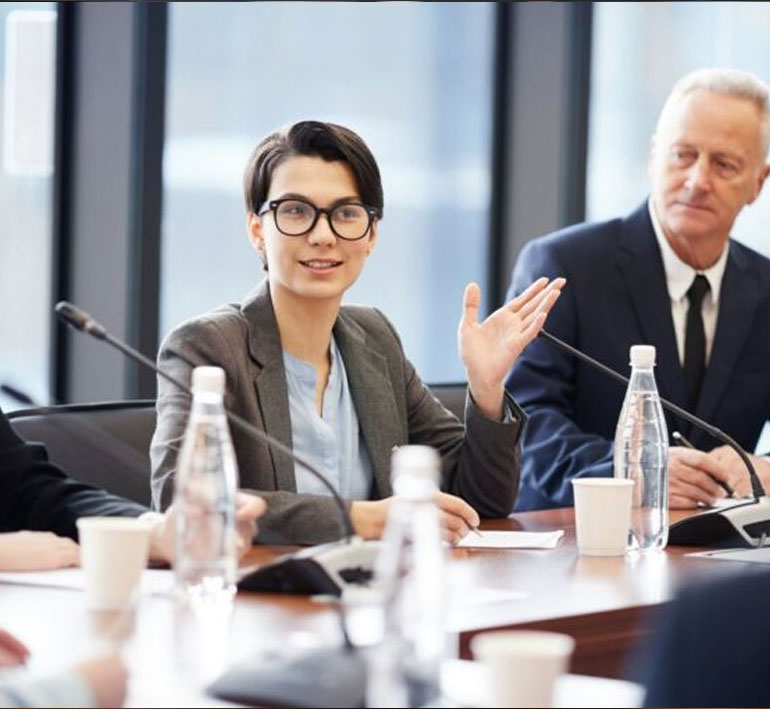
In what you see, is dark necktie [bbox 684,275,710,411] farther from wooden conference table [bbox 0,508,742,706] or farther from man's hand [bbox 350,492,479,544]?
man's hand [bbox 350,492,479,544]

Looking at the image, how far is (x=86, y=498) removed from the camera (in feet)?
8.46

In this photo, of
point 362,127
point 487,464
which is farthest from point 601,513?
point 362,127

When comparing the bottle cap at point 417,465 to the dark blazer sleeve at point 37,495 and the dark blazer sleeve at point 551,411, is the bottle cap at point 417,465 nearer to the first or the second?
the dark blazer sleeve at point 37,495

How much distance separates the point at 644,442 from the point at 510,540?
12.0 inches

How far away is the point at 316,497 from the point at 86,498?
1.19ft

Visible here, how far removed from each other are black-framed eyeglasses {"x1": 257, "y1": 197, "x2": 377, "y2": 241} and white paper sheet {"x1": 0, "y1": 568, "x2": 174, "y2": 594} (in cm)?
87

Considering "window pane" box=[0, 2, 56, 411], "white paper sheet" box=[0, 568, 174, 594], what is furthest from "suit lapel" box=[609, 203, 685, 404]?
"white paper sheet" box=[0, 568, 174, 594]

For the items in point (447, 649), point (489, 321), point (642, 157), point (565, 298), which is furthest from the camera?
point (642, 157)

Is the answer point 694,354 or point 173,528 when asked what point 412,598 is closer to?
point 173,528

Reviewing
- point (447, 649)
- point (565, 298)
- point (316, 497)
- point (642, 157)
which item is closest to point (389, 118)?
point (642, 157)

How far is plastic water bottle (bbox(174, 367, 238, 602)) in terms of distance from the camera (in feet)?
6.54

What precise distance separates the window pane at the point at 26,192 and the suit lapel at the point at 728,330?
1784 millimetres

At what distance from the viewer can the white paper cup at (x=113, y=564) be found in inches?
77.7

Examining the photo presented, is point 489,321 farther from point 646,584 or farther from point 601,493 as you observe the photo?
point 646,584
